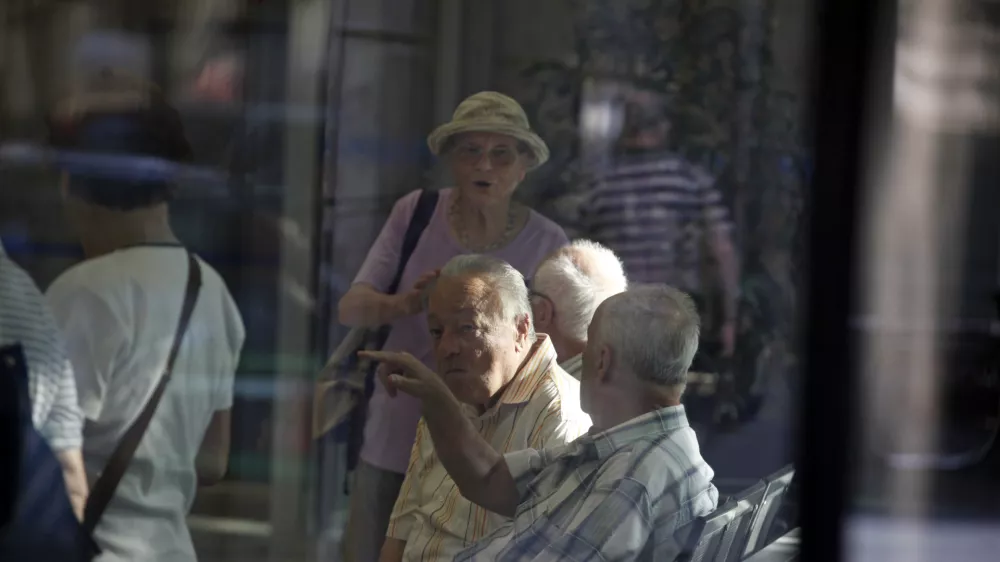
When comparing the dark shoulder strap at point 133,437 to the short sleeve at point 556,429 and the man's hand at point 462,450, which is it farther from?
the short sleeve at point 556,429

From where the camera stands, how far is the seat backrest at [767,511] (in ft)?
7.67

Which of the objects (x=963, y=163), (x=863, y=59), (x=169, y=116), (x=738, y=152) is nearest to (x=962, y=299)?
(x=963, y=163)

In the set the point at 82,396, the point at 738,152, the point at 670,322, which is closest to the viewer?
the point at 670,322

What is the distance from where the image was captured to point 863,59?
1613mm

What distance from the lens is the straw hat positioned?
8.55 feet

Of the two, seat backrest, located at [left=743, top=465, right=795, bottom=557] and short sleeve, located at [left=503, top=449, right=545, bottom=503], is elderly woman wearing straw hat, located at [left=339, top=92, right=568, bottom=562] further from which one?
seat backrest, located at [left=743, top=465, right=795, bottom=557]

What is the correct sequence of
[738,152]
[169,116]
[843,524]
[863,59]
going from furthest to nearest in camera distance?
[738,152] → [169,116] → [843,524] → [863,59]

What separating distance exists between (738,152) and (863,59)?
1.81 metres

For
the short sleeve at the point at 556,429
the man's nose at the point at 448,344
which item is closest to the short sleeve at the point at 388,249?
the man's nose at the point at 448,344

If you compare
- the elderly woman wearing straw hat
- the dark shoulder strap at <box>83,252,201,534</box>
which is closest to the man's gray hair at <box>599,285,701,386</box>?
the elderly woman wearing straw hat

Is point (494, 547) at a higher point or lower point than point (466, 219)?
lower

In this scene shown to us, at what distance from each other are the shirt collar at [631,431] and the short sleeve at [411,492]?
16.2 inches

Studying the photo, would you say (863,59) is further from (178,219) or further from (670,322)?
(178,219)

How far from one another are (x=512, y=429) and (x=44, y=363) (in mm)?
878
